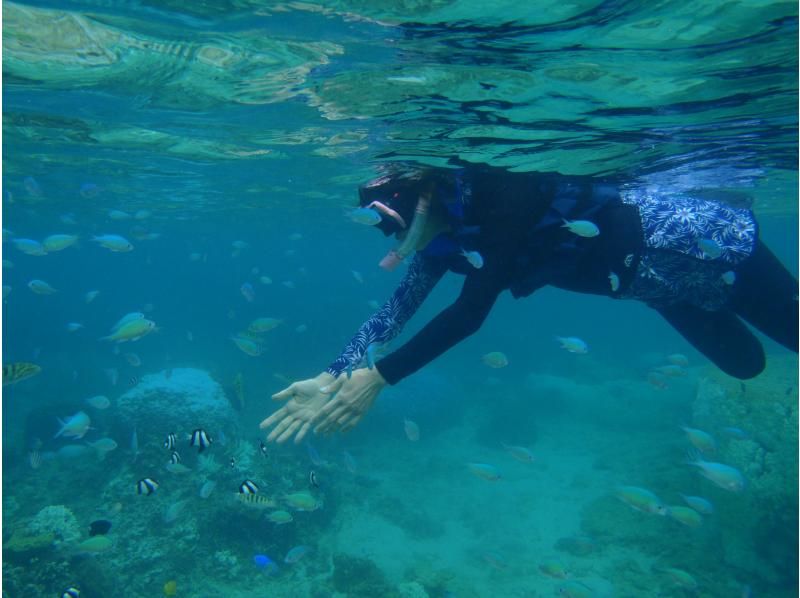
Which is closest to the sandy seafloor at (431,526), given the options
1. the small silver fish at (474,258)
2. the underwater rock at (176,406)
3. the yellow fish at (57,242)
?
the underwater rock at (176,406)

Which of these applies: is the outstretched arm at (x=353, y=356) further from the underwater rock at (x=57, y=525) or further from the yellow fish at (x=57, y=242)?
the yellow fish at (x=57, y=242)

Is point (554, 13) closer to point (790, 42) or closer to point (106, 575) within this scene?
point (790, 42)

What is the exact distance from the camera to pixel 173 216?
38344 mm

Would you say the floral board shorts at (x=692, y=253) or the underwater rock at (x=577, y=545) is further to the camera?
the underwater rock at (x=577, y=545)

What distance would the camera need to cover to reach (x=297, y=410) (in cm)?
439

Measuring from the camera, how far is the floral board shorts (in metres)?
5.42

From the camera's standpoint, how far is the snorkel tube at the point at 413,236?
4.95m

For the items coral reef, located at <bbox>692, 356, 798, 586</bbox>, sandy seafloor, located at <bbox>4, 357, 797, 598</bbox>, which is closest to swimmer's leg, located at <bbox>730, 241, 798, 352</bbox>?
sandy seafloor, located at <bbox>4, 357, 797, 598</bbox>

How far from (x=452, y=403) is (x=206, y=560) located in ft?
53.7

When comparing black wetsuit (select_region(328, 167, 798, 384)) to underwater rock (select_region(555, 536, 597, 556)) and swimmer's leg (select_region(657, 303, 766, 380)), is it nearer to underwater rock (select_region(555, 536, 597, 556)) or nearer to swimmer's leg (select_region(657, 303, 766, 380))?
swimmer's leg (select_region(657, 303, 766, 380))

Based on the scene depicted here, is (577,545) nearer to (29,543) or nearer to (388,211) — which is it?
(388,211)

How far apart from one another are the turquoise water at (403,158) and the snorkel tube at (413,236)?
2803 millimetres

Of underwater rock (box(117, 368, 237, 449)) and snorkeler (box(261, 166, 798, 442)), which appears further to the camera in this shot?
underwater rock (box(117, 368, 237, 449))

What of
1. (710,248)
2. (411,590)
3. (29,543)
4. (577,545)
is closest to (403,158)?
(710,248)
